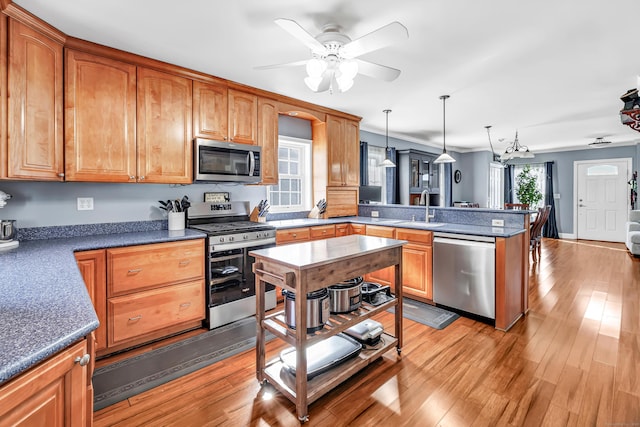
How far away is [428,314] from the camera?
3266mm

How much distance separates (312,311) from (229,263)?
147 centimetres

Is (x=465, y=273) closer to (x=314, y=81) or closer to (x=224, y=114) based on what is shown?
(x=314, y=81)

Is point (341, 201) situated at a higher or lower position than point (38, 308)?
higher

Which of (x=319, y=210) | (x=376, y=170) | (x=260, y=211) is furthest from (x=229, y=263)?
(x=376, y=170)

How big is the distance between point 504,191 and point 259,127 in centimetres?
851

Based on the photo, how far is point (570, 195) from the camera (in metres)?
8.30

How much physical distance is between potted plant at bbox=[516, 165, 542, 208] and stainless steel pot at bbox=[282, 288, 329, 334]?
8409 millimetres

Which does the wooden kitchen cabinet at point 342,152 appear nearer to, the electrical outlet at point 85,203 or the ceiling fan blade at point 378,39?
the ceiling fan blade at point 378,39

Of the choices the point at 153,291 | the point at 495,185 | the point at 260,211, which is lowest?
the point at 153,291

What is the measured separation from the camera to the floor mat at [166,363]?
2.04 meters

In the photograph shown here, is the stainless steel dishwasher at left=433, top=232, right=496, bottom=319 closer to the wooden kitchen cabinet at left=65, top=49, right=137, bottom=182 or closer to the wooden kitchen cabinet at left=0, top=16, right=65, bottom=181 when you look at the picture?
the wooden kitchen cabinet at left=65, top=49, right=137, bottom=182

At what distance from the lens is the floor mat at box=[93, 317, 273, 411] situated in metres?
2.04

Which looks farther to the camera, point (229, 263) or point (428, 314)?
point (428, 314)

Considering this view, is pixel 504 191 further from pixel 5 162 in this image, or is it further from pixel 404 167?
pixel 5 162
